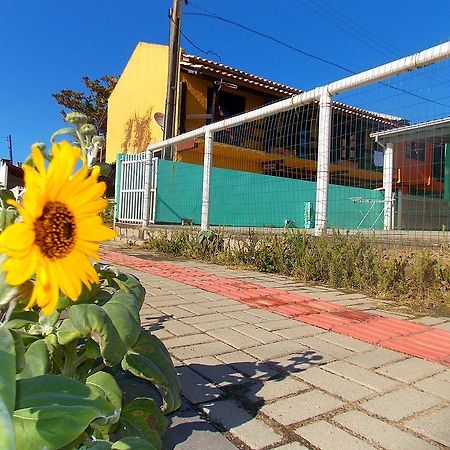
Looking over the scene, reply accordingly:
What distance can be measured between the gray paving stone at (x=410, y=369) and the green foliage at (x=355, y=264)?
4.72 feet

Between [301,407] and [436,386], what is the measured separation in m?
0.73

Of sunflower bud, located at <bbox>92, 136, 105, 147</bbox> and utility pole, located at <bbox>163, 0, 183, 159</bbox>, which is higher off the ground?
utility pole, located at <bbox>163, 0, 183, 159</bbox>

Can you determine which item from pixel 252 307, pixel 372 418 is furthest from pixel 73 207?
pixel 252 307

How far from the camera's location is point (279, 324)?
3270 mm

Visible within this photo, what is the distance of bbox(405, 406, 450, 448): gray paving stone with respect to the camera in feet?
5.42

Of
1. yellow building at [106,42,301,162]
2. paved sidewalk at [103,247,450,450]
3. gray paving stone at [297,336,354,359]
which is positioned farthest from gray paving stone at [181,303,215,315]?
yellow building at [106,42,301,162]

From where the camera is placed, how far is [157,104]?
17438mm

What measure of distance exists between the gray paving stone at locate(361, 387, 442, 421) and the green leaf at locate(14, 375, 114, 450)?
1351 millimetres

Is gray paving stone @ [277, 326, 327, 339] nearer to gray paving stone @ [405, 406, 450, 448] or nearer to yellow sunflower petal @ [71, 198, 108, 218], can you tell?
gray paving stone @ [405, 406, 450, 448]

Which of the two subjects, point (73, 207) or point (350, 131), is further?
point (350, 131)

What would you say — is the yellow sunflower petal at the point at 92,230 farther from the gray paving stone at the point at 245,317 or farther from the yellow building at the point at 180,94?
the yellow building at the point at 180,94

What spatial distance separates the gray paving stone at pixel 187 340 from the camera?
107 inches

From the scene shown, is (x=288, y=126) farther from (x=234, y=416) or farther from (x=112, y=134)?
(x=112, y=134)

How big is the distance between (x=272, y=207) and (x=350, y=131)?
4.12 metres
